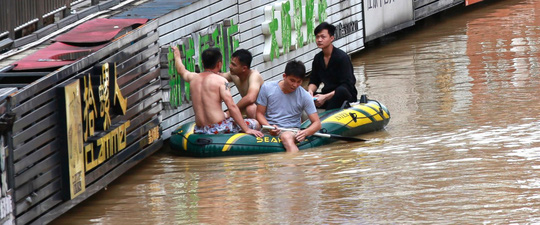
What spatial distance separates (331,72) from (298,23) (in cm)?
398

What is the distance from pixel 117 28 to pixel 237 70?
1.60m

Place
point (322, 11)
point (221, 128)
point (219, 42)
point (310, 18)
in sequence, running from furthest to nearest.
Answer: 1. point (322, 11)
2. point (310, 18)
3. point (219, 42)
4. point (221, 128)

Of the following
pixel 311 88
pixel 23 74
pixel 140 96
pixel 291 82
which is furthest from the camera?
pixel 311 88

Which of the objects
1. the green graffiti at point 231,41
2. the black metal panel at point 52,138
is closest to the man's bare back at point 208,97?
the black metal panel at point 52,138

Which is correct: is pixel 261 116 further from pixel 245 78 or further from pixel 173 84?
pixel 173 84

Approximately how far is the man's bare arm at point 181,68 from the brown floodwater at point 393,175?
90cm

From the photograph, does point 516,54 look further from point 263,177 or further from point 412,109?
point 263,177

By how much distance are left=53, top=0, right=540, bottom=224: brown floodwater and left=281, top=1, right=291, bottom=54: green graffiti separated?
137cm

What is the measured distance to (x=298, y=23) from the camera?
16.5 m

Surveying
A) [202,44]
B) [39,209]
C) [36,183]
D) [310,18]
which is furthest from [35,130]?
[310,18]

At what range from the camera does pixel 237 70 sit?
39.1 feet

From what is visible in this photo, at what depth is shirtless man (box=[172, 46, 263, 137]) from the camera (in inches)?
449

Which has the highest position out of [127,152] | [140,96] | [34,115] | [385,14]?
[34,115]

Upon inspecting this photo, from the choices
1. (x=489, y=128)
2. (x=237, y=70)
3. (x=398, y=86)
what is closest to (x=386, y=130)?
(x=489, y=128)
